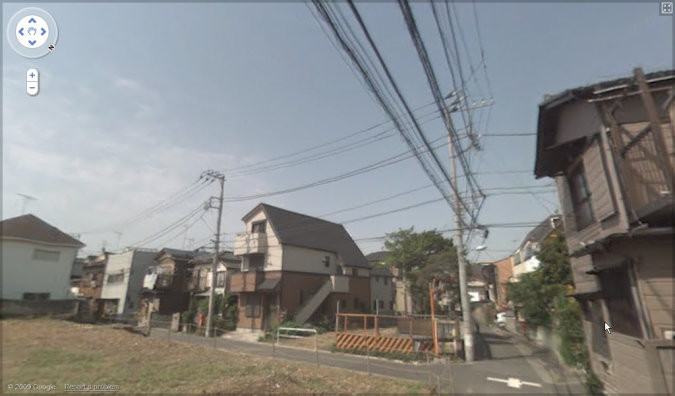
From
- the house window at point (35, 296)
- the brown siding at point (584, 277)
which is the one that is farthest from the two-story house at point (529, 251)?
the house window at point (35, 296)

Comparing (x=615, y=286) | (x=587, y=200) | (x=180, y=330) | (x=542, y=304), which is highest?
(x=587, y=200)

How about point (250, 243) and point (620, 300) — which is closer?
point (620, 300)

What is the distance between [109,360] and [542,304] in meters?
21.6

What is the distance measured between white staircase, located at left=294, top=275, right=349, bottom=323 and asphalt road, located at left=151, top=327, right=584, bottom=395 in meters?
7.73

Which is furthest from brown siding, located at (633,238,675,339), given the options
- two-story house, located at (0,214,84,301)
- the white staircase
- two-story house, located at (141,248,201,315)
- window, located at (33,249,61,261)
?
two-story house, located at (141,248,201,315)

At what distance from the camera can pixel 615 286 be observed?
7.51 metres

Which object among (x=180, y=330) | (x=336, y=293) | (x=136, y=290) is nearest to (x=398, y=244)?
(x=336, y=293)

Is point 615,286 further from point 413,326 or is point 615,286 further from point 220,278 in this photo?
point 220,278

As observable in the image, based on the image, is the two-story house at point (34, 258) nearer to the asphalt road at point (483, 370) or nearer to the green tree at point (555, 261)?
the asphalt road at point (483, 370)

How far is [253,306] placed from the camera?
27.6m

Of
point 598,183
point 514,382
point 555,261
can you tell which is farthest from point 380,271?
point 598,183

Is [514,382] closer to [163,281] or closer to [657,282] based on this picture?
[657,282]

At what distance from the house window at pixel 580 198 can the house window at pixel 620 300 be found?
165 cm

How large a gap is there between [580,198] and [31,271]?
39.1m
